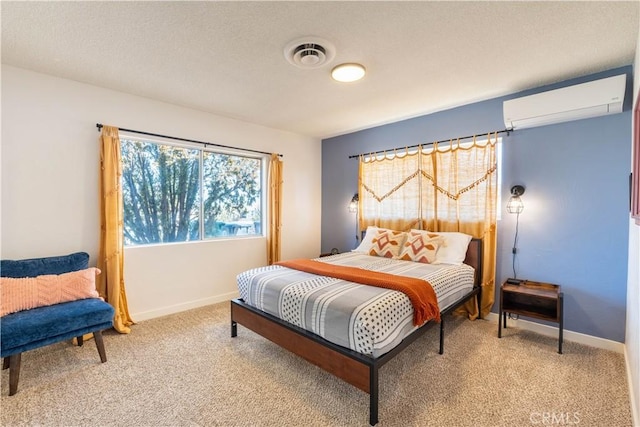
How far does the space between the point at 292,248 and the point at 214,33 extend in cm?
337

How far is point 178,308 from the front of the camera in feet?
11.7

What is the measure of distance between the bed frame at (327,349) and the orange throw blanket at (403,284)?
167mm

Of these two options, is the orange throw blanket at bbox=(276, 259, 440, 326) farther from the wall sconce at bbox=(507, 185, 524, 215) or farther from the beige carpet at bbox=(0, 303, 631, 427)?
the wall sconce at bbox=(507, 185, 524, 215)

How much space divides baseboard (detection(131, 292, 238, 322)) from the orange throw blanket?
5.50 feet

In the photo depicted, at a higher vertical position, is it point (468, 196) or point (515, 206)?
point (468, 196)

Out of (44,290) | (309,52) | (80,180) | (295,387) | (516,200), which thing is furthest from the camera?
(516,200)

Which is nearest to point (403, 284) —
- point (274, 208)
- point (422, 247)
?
point (422, 247)

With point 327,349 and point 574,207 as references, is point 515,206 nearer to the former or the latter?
point 574,207

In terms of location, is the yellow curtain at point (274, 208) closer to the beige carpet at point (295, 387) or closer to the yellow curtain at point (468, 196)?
the beige carpet at point (295, 387)

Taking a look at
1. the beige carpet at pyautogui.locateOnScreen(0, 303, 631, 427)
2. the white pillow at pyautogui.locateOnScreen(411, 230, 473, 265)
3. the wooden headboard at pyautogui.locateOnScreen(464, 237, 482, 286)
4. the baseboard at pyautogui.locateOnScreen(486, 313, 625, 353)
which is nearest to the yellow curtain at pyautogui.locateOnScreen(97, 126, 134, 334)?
the beige carpet at pyautogui.locateOnScreen(0, 303, 631, 427)

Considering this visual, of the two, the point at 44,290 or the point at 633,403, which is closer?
the point at 633,403

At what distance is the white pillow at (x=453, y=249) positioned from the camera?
323 centimetres

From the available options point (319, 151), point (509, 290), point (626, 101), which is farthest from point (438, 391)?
point (319, 151)

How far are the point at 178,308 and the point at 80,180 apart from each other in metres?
1.77
